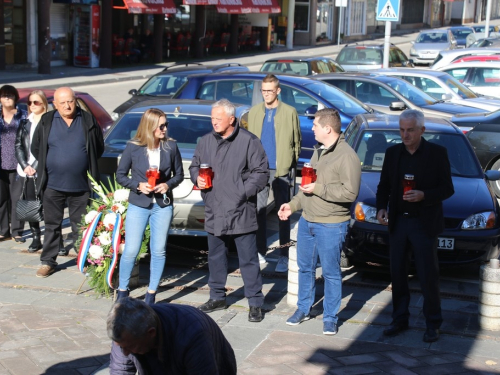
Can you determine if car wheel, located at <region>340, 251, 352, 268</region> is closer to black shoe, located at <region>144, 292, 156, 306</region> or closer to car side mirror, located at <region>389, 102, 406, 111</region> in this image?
black shoe, located at <region>144, 292, 156, 306</region>

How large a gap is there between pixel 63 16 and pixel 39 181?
2613 cm

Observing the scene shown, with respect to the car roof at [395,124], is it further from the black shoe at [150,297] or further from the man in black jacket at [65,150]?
the black shoe at [150,297]

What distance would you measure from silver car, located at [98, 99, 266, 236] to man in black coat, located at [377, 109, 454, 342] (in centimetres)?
240

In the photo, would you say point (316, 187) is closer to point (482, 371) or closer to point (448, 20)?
point (482, 371)

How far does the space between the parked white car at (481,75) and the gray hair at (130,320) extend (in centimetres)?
1783

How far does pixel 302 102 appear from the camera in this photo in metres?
13.5

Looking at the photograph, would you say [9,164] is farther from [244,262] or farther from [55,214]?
[244,262]

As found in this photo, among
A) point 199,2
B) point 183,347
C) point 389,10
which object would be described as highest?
point 199,2

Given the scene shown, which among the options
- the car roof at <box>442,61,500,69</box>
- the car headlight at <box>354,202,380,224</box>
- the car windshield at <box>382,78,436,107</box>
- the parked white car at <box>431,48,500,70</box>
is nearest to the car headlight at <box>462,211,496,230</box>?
the car headlight at <box>354,202,380,224</box>

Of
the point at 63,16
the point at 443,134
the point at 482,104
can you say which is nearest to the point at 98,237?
the point at 443,134

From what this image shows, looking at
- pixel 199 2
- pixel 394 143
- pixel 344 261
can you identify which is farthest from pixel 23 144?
pixel 199 2

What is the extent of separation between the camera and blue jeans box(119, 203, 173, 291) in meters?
7.00

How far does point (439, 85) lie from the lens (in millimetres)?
17594

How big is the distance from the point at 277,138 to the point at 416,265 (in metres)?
2.37
